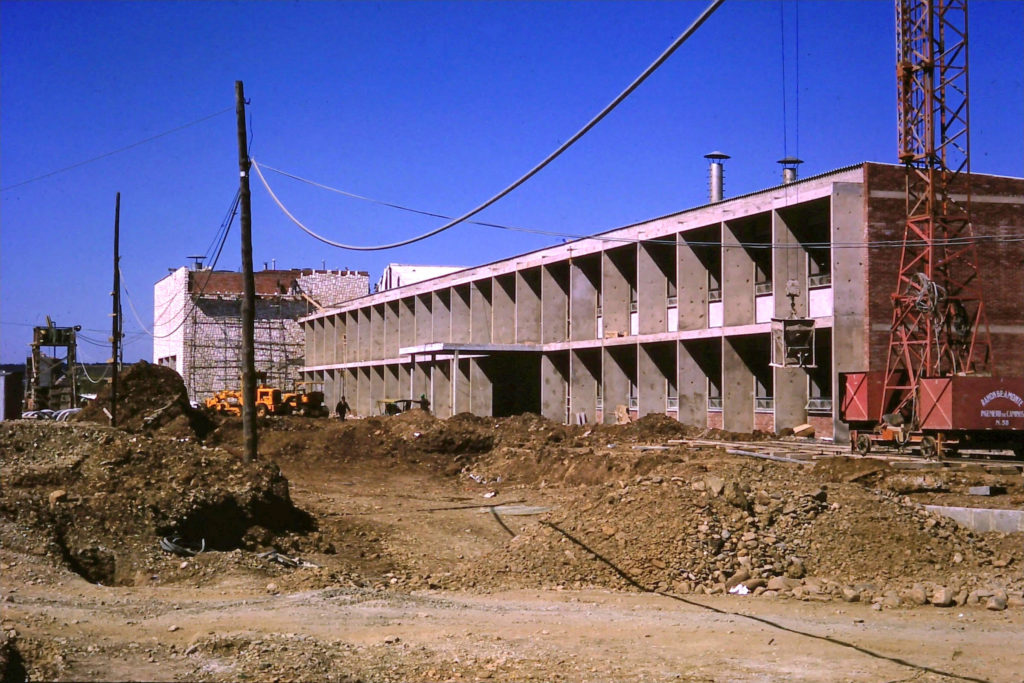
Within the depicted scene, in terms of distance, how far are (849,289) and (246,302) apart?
19918 millimetres

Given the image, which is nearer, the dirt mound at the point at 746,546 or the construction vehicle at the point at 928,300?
the dirt mound at the point at 746,546

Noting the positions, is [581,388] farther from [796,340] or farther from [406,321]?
[406,321]

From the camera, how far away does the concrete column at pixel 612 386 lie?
41.7 m

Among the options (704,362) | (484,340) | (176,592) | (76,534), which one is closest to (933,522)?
(176,592)

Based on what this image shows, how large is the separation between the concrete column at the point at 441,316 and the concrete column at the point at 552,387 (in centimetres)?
1112

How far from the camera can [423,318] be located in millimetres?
58844

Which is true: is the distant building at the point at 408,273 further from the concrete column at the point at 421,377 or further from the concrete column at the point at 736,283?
the concrete column at the point at 736,283

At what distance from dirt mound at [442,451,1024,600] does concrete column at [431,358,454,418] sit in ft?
126

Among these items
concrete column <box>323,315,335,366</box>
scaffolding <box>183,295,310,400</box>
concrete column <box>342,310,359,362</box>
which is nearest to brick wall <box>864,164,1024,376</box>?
concrete column <box>342,310,359,362</box>

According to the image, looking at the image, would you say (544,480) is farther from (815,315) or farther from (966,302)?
(966,302)

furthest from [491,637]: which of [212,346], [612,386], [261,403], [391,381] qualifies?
[212,346]

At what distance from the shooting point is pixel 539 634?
33.6 feet

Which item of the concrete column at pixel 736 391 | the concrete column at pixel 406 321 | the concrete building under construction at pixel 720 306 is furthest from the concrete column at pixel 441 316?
the concrete column at pixel 736 391

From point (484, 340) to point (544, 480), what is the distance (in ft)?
89.6
